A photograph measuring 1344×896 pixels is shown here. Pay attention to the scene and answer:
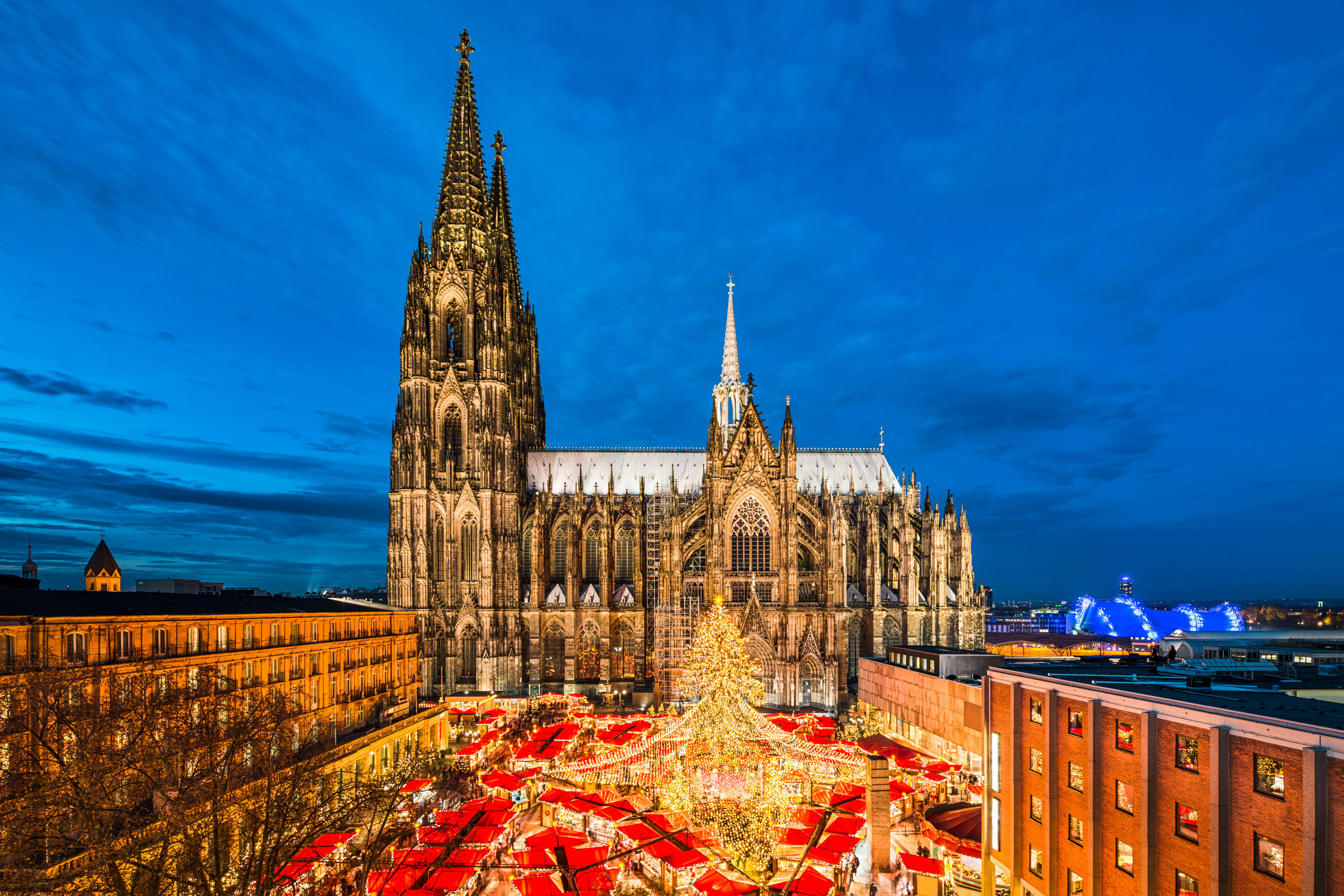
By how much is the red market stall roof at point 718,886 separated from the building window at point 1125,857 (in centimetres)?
1135

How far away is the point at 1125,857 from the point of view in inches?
806

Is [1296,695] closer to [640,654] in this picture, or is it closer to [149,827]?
[149,827]

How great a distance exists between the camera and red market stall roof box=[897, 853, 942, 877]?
25219 millimetres

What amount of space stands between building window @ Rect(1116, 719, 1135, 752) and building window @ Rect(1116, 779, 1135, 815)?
1002mm

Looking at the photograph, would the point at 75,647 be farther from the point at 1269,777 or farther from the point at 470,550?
the point at 1269,777

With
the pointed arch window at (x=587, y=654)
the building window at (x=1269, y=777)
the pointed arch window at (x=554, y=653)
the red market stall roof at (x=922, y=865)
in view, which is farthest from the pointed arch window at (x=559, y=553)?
the building window at (x=1269, y=777)

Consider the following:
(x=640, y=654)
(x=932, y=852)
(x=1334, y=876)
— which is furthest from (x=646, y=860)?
(x=640, y=654)

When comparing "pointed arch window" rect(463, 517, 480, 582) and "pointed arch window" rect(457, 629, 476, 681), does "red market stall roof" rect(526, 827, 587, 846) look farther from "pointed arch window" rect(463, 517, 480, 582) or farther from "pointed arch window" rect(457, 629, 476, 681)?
"pointed arch window" rect(463, 517, 480, 582)

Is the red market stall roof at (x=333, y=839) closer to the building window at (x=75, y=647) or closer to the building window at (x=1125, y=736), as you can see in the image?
the building window at (x=75, y=647)

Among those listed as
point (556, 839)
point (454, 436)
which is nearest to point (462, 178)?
point (454, 436)

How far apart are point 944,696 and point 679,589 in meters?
23.3

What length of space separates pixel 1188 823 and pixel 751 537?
3959 centimetres

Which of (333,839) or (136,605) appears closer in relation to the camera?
(333,839)

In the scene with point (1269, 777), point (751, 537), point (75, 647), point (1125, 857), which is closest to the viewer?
point (1269, 777)
